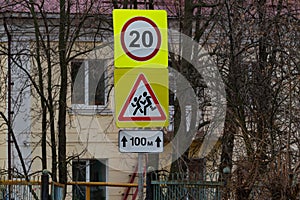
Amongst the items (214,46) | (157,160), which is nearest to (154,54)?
(214,46)

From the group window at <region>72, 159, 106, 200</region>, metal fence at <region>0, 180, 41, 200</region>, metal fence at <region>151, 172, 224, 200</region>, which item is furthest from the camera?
window at <region>72, 159, 106, 200</region>

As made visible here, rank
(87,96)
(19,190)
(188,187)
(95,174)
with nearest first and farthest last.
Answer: (188,187) < (19,190) < (87,96) < (95,174)

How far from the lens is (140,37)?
7895 millimetres

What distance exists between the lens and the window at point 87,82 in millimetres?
13633

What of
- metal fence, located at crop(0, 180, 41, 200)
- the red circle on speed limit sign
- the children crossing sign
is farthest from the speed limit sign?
metal fence, located at crop(0, 180, 41, 200)

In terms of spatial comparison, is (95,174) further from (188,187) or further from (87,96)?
(188,187)

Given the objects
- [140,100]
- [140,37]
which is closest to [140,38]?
[140,37]

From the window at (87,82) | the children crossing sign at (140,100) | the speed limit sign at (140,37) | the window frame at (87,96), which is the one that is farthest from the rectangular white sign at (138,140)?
the window at (87,82)

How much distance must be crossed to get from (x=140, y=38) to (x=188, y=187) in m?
3.23

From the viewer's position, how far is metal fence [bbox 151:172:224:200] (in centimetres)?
1034

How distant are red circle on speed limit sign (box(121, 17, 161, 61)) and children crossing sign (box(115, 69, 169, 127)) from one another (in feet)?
0.59

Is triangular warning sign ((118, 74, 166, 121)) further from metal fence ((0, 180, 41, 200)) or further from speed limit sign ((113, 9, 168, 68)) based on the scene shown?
metal fence ((0, 180, 41, 200))

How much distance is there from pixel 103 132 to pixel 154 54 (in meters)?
9.74

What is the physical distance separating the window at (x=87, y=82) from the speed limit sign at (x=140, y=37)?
5.60 m
